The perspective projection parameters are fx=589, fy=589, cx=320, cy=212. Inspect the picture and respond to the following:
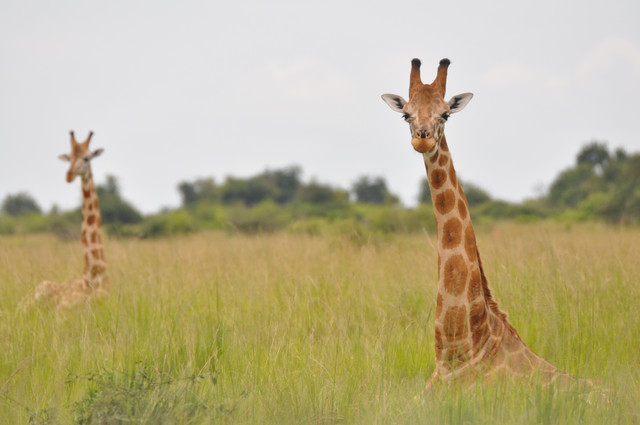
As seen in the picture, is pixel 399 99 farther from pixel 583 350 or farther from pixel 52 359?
pixel 52 359

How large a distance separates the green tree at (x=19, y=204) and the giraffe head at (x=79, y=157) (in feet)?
158

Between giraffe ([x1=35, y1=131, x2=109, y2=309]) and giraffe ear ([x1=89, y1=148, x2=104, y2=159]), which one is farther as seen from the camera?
giraffe ear ([x1=89, y1=148, x2=104, y2=159])

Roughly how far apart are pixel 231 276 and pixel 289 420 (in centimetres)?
402

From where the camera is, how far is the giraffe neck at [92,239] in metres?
7.96

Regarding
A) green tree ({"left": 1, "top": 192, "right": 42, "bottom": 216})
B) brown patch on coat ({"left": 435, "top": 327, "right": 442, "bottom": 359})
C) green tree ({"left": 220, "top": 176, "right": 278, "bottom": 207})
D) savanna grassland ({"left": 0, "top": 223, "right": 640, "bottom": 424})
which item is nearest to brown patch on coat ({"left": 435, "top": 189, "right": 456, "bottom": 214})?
brown patch on coat ({"left": 435, "top": 327, "right": 442, "bottom": 359})

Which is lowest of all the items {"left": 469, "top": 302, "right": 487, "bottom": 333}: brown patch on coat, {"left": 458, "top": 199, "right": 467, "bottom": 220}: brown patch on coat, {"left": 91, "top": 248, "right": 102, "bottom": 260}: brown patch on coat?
{"left": 469, "top": 302, "right": 487, "bottom": 333}: brown patch on coat

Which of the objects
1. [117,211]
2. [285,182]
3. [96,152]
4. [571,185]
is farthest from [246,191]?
[96,152]

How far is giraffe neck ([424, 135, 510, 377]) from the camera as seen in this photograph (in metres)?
4.01

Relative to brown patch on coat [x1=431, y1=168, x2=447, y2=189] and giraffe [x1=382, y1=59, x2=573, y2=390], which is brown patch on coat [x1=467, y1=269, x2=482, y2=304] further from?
brown patch on coat [x1=431, y1=168, x2=447, y2=189]

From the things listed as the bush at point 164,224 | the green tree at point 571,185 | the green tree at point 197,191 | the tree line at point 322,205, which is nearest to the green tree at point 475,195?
the tree line at point 322,205

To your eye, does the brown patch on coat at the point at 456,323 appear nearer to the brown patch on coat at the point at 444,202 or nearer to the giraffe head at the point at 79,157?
the brown patch on coat at the point at 444,202

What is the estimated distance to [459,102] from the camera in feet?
14.0

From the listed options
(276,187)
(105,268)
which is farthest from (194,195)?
(105,268)

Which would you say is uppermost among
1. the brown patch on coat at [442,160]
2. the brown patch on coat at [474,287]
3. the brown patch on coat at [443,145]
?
the brown patch on coat at [443,145]
